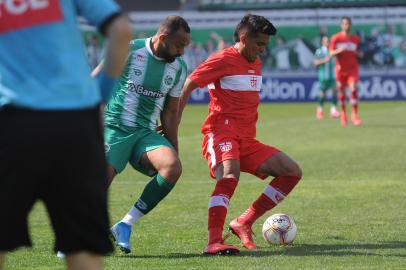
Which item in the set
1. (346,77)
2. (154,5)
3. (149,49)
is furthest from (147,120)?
(154,5)

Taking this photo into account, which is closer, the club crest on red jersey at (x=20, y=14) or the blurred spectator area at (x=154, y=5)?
the club crest on red jersey at (x=20, y=14)

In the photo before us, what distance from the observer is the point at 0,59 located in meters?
4.02

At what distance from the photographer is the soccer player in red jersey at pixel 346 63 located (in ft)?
76.2

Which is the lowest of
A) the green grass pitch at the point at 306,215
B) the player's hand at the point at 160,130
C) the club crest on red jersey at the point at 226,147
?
the green grass pitch at the point at 306,215

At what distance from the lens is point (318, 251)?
7797mm

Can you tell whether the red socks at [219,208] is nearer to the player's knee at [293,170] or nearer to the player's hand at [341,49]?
the player's knee at [293,170]

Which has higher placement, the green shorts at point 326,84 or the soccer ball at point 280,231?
the soccer ball at point 280,231

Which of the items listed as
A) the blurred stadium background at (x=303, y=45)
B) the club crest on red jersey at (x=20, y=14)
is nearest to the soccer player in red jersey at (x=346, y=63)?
the blurred stadium background at (x=303, y=45)

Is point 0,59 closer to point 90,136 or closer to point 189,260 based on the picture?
point 90,136

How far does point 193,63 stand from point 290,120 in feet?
41.2

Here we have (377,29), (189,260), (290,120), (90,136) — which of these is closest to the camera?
(90,136)

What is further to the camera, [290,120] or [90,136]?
[290,120]

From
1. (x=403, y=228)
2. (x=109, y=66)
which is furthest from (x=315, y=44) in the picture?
(x=109, y=66)

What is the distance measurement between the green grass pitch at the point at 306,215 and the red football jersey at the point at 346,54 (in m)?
4.22
